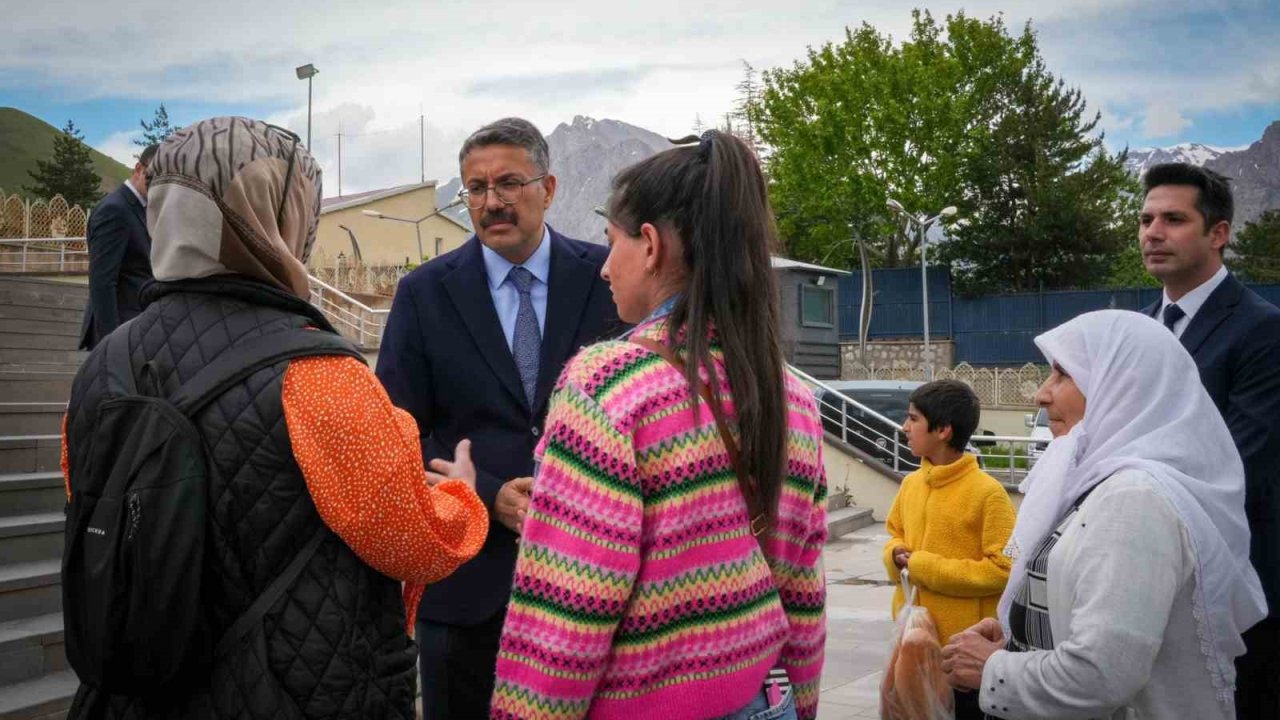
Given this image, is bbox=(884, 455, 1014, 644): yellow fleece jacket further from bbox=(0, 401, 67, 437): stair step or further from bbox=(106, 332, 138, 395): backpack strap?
bbox=(0, 401, 67, 437): stair step

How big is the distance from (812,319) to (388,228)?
89.6ft

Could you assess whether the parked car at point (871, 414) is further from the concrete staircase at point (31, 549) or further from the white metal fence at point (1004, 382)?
the white metal fence at point (1004, 382)

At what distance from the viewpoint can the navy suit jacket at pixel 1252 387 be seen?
3459mm

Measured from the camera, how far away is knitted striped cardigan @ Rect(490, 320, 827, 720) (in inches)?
70.1

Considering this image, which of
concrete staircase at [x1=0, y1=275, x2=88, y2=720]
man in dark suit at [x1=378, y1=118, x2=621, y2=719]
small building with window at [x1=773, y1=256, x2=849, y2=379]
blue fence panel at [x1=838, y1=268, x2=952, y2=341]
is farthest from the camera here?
blue fence panel at [x1=838, y1=268, x2=952, y2=341]

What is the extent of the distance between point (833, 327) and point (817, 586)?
35.5m

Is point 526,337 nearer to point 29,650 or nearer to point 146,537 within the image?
point 146,537

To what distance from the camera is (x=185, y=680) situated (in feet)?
6.73

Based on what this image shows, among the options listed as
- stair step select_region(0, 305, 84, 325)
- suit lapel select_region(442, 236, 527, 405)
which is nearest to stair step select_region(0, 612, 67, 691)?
suit lapel select_region(442, 236, 527, 405)

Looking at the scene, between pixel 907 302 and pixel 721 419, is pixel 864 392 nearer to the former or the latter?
pixel 721 419

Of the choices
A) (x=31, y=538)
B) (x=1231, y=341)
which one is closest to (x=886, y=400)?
(x=31, y=538)

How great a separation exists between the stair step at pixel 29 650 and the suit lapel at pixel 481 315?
2.97 meters

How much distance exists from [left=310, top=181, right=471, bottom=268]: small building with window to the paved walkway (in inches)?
1696

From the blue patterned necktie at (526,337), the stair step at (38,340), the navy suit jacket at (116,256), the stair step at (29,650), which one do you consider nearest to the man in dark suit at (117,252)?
the navy suit jacket at (116,256)
